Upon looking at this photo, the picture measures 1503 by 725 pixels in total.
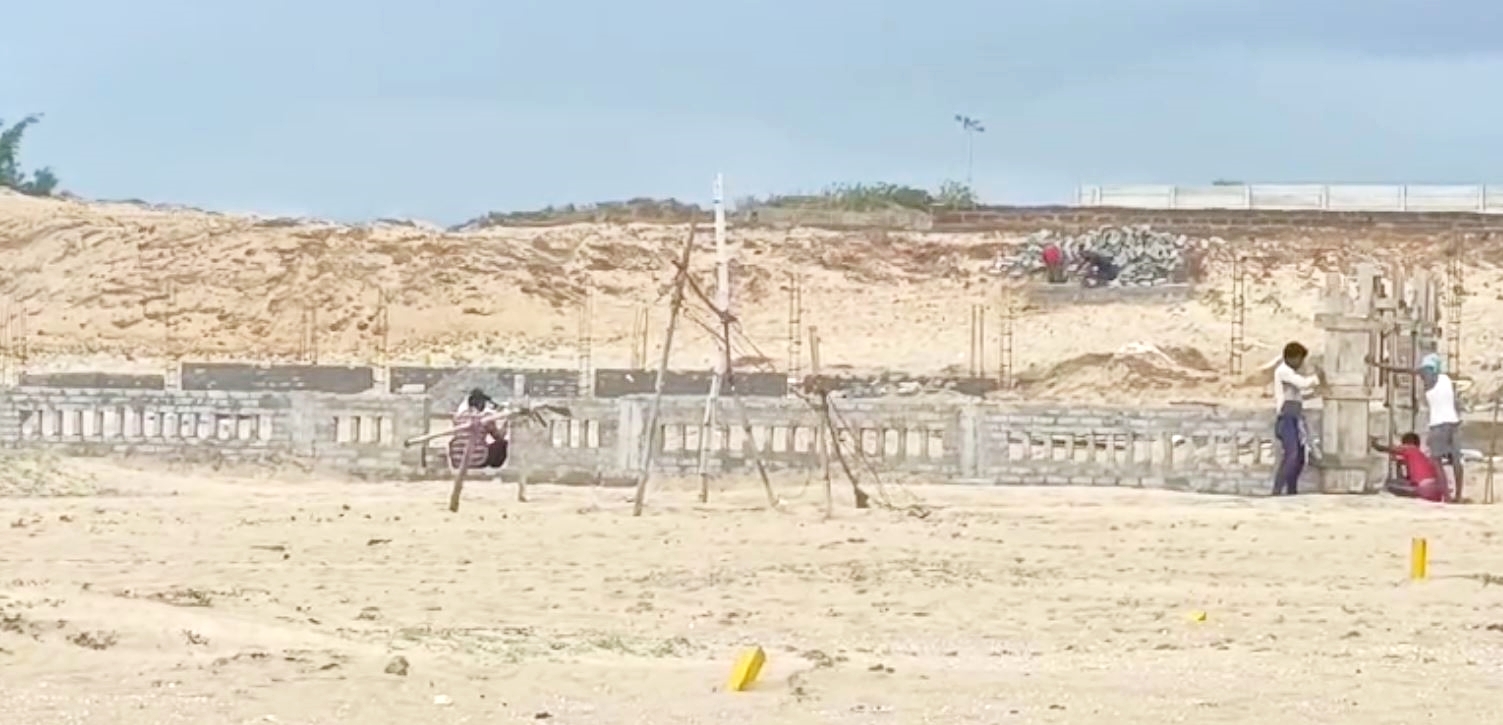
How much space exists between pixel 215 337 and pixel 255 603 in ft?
98.4

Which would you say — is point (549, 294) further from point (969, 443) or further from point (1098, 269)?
point (969, 443)

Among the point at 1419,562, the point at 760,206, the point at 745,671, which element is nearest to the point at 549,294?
the point at 760,206

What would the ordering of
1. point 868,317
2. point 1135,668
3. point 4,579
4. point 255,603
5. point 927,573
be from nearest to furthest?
1. point 1135,668
2. point 255,603
3. point 4,579
4. point 927,573
5. point 868,317

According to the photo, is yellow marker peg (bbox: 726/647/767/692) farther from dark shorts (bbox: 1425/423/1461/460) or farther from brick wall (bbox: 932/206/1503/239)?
brick wall (bbox: 932/206/1503/239)

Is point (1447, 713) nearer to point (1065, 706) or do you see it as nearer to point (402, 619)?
point (1065, 706)

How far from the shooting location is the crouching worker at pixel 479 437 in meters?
18.6

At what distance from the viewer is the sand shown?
124 ft

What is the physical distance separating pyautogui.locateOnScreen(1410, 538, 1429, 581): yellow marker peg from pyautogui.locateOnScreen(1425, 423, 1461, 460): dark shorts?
16.8 feet

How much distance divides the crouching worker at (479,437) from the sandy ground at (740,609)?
36 centimetres

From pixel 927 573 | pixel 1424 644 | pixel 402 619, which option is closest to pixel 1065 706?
pixel 1424 644

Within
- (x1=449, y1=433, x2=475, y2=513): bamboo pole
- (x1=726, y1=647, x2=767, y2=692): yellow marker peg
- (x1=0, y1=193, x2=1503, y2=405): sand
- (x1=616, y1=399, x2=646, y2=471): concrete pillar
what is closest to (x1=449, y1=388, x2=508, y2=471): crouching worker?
(x1=449, y1=433, x2=475, y2=513): bamboo pole

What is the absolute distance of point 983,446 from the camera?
64.3 ft

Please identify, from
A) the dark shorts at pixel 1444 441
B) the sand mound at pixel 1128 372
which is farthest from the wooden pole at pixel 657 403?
the sand mound at pixel 1128 372

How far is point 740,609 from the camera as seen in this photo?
12.4m
